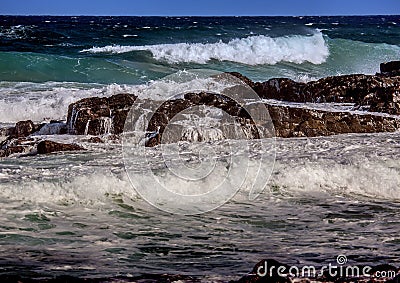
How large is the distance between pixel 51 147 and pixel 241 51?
23.2 meters

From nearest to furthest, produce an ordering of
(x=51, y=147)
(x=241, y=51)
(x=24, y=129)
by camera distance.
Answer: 1. (x=51, y=147)
2. (x=24, y=129)
3. (x=241, y=51)

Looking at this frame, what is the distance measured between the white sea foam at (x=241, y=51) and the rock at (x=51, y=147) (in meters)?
20.0

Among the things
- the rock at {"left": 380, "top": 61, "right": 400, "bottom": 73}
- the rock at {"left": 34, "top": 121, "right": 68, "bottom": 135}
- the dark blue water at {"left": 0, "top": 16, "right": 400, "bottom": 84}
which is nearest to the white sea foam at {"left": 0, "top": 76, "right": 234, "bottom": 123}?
the rock at {"left": 34, "top": 121, "right": 68, "bottom": 135}

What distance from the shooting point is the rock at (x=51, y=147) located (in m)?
10.4

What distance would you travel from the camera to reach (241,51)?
32750mm

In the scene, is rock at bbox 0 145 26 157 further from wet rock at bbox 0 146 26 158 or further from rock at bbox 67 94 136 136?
rock at bbox 67 94 136 136

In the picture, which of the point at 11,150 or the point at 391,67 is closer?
the point at 11,150

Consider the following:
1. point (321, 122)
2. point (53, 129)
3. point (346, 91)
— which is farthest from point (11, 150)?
point (346, 91)

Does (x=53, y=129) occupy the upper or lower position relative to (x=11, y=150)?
upper

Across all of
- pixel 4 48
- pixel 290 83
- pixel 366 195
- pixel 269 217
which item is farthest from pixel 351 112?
pixel 4 48

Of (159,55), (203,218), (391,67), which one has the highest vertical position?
(159,55)

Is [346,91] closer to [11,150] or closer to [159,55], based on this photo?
[11,150]

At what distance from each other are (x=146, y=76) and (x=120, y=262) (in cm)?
2028

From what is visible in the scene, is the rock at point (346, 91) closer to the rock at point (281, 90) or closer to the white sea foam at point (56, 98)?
the rock at point (281, 90)
